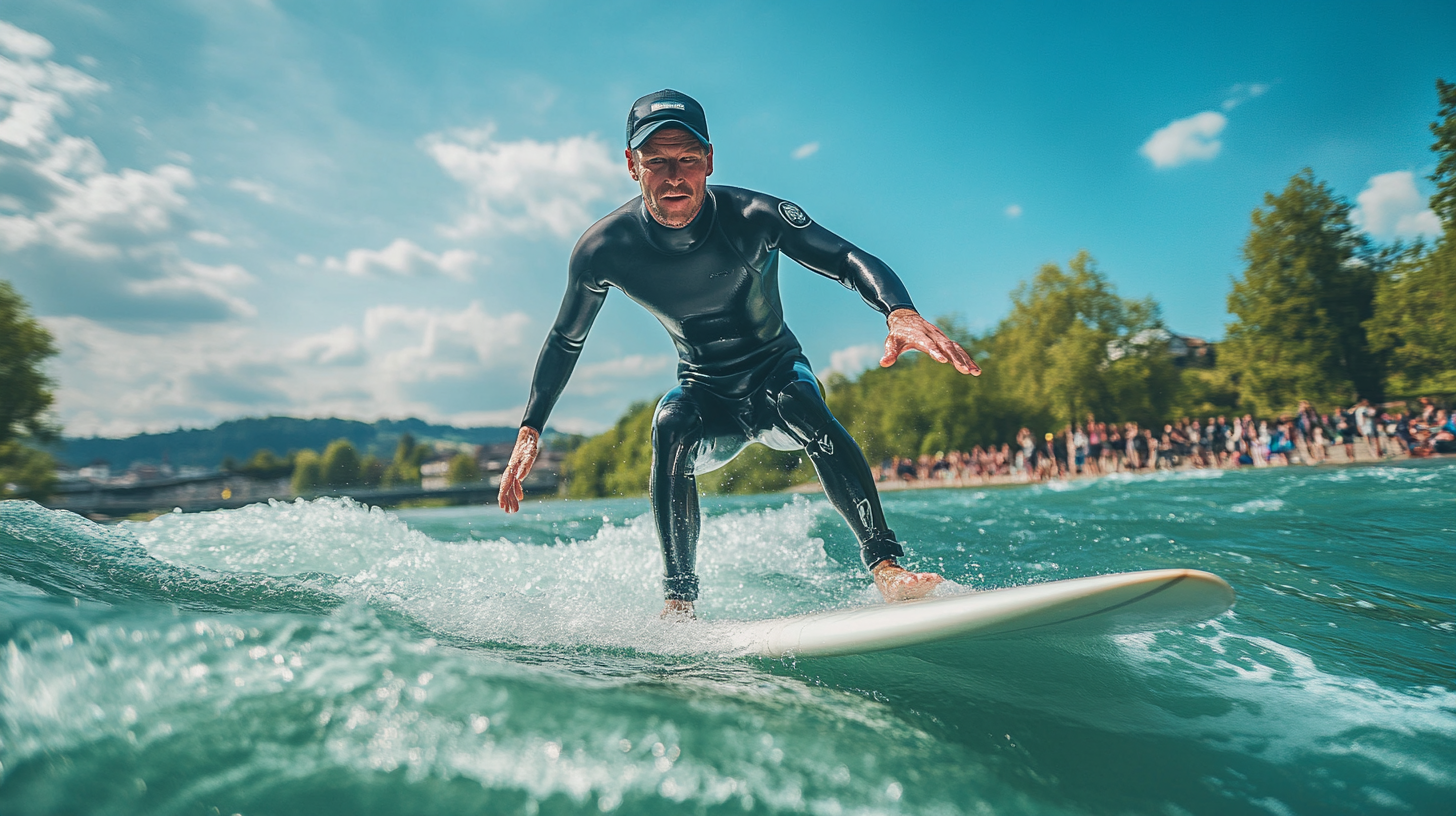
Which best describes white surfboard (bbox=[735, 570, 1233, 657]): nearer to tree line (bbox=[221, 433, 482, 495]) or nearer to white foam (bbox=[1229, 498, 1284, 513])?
white foam (bbox=[1229, 498, 1284, 513])

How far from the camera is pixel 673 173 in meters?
3.05

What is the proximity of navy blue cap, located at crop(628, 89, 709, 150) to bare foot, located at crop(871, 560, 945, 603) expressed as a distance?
6.41 feet

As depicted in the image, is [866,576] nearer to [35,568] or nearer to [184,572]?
[184,572]

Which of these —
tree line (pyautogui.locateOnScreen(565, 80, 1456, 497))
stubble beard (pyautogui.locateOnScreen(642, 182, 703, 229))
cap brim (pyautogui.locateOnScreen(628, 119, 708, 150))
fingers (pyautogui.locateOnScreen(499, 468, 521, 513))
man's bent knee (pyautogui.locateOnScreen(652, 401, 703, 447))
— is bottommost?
fingers (pyautogui.locateOnScreen(499, 468, 521, 513))

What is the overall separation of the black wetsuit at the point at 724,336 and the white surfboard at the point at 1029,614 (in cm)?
77

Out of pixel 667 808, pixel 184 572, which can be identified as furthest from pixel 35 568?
pixel 667 808

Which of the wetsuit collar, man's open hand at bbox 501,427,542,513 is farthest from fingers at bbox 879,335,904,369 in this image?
man's open hand at bbox 501,427,542,513

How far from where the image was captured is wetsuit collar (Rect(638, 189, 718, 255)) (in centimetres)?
320

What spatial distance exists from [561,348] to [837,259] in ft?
4.62

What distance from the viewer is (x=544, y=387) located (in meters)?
3.53

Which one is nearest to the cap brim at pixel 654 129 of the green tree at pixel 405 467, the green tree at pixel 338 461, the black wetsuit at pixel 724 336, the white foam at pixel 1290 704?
the black wetsuit at pixel 724 336

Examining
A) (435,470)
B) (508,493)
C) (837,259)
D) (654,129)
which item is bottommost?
(435,470)

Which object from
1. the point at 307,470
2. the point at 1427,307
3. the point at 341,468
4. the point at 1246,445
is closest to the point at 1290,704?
the point at 1246,445

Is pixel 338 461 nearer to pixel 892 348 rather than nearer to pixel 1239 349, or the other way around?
pixel 1239 349
